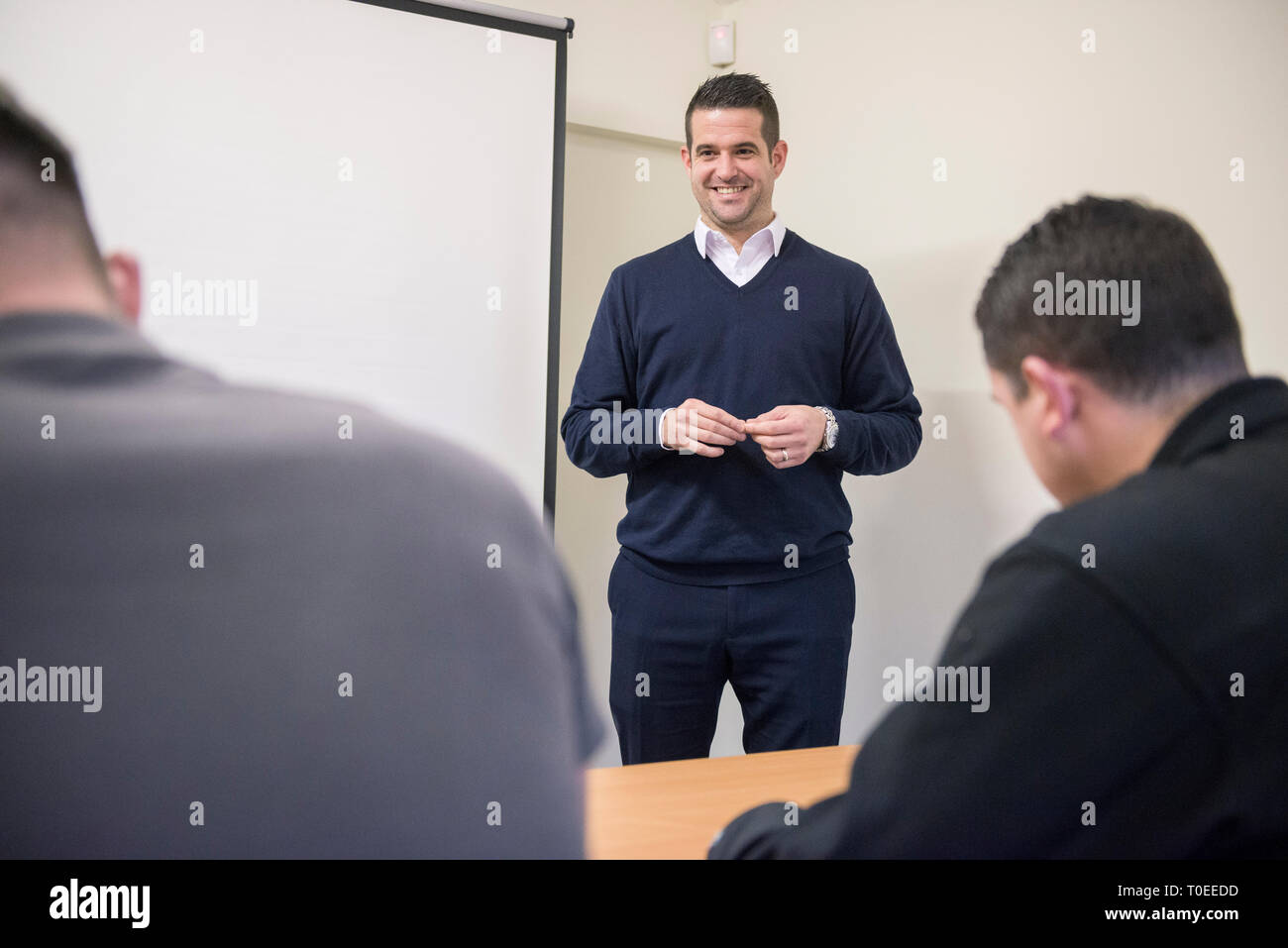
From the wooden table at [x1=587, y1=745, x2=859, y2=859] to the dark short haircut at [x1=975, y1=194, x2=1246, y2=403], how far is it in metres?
0.45

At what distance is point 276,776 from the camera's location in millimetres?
658

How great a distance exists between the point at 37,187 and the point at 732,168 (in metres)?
1.47

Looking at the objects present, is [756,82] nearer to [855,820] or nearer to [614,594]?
[614,594]

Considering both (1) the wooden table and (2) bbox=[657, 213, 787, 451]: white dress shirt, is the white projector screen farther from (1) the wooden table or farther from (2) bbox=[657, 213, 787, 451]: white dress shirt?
(1) the wooden table

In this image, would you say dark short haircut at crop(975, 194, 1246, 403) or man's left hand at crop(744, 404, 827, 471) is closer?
dark short haircut at crop(975, 194, 1246, 403)

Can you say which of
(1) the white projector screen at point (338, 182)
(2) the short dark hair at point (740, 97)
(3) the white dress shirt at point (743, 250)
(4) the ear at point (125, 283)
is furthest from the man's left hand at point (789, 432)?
(4) the ear at point (125, 283)

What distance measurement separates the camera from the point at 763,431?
146 centimetres

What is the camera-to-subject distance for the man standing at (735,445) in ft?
5.49

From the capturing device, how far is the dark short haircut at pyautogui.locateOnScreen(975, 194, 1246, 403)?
72cm

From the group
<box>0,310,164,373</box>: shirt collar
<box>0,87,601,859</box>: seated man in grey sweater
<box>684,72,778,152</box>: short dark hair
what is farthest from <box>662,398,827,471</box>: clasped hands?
<box>0,310,164,373</box>: shirt collar

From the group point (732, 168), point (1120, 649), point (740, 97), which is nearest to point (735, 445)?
point (732, 168)

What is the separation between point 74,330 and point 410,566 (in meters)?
0.23

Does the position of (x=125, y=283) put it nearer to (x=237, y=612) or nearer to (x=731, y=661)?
(x=237, y=612)

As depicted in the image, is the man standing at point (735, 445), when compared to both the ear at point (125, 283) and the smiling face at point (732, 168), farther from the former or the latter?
the ear at point (125, 283)
